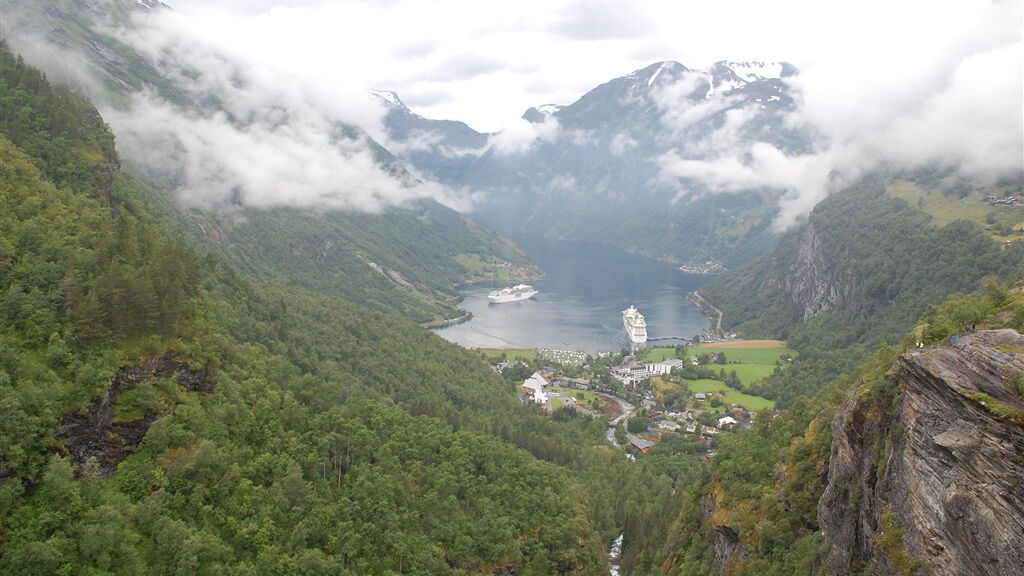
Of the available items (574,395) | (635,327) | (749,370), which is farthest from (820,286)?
(574,395)

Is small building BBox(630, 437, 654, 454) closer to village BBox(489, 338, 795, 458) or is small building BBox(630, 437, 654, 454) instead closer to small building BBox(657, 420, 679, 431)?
village BBox(489, 338, 795, 458)

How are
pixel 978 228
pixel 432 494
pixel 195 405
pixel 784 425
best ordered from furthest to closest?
1. pixel 978 228
2. pixel 784 425
3. pixel 432 494
4. pixel 195 405

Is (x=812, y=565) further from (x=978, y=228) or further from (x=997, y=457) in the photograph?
(x=978, y=228)

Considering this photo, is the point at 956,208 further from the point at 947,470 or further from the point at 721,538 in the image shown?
the point at 947,470

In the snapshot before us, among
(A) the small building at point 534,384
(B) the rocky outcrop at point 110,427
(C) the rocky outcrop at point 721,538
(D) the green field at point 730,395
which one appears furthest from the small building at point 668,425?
(B) the rocky outcrop at point 110,427

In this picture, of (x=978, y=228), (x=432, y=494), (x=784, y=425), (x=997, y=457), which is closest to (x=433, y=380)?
(x=432, y=494)
